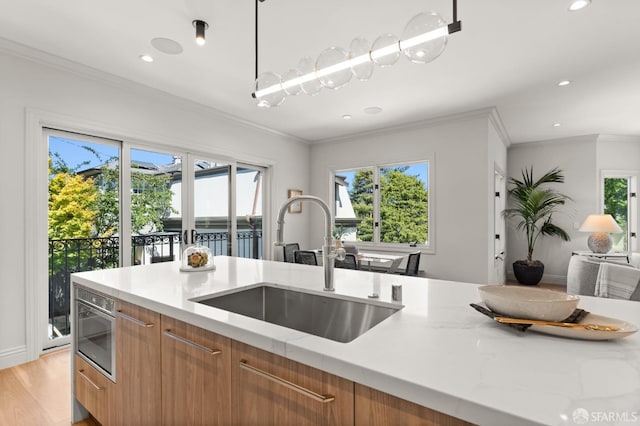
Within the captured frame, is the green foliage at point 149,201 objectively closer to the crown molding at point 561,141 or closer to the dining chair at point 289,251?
the dining chair at point 289,251

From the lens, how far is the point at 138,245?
3652mm

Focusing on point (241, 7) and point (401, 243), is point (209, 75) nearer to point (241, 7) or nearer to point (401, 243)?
point (241, 7)

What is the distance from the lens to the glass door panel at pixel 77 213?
307cm

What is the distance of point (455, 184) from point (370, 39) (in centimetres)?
273

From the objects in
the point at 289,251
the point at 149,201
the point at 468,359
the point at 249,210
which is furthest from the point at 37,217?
the point at 468,359

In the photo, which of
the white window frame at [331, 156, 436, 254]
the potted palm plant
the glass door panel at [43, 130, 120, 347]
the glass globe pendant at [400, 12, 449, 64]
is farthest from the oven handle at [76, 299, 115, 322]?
the potted palm plant

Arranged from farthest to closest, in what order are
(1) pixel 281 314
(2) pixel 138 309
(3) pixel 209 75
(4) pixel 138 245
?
(4) pixel 138 245 < (3) pixel 209 75 < (1) pixel 281 314 < (2) pixel 138 309

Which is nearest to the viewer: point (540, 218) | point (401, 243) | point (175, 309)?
point (175, 309)

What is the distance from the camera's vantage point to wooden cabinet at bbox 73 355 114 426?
63.9 inches

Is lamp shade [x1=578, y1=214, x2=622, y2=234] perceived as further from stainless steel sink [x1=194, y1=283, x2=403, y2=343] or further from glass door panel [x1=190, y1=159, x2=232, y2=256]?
glass door panel [x1=190, y1=159, x2=232, y2=256]

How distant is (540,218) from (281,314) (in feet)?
21.4

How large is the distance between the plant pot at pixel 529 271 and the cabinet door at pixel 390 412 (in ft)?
20.5

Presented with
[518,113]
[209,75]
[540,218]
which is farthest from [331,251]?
[540,218]

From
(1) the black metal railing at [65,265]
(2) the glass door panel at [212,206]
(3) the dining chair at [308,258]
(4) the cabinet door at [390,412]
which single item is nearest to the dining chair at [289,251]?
(2) the glass door panel at [212,206]
